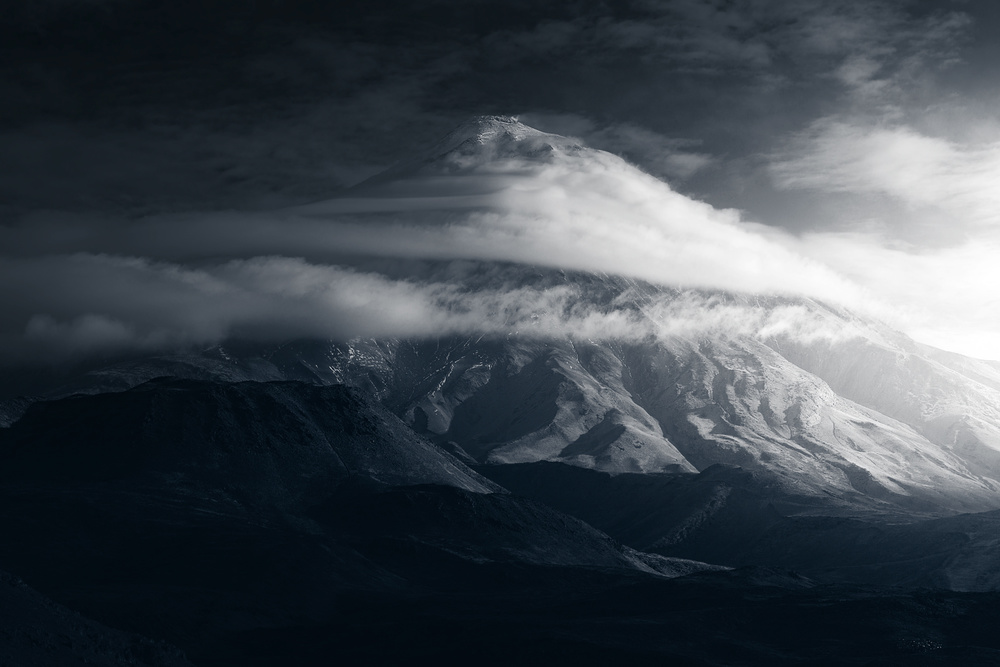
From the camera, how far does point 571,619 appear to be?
588ft

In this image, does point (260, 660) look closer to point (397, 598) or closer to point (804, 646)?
point (397, 598)

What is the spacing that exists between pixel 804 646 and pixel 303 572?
285ft

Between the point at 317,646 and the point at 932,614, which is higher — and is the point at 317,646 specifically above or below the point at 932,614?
below

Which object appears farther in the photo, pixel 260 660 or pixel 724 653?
pixel 724 653

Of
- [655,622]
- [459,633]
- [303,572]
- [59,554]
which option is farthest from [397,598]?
[59,554]

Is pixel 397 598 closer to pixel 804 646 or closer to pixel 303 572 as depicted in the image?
pixel 303 572

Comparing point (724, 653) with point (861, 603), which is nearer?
point (724, 653)

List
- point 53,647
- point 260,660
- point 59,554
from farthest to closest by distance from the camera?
point 59,554 < point 260,660 < point 53,647

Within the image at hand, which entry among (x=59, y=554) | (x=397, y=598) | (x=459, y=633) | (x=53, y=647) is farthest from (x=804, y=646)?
(x=59, y=554)

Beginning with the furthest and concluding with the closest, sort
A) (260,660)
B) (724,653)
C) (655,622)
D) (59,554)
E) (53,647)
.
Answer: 1. (59,554)
2. (655,622)
3. (724,653)
4. (260,660)
5. (53,647)

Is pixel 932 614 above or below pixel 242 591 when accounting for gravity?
above

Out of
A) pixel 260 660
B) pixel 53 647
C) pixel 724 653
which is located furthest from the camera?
pixel 724 653

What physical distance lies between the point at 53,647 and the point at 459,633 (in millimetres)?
67945

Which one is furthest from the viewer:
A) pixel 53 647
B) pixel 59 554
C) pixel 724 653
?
pixel 59 554
